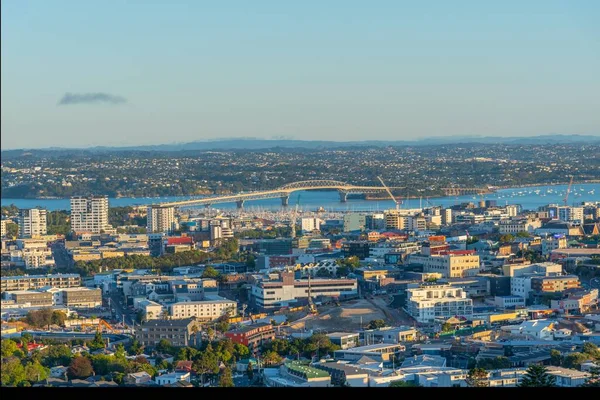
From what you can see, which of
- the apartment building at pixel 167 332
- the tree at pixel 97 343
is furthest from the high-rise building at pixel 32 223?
the tree at pixel 97 343

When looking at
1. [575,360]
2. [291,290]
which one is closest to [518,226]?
[291,290]

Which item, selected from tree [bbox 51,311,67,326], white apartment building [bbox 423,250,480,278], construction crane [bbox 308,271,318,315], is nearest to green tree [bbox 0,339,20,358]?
tree [bbox 51,311,67,326]

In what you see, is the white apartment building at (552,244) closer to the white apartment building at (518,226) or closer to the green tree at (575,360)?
the white apartment building at (518,226)

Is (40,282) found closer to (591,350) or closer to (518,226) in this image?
(591,350)

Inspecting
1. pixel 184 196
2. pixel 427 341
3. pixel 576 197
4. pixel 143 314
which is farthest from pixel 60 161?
pixel 427 341

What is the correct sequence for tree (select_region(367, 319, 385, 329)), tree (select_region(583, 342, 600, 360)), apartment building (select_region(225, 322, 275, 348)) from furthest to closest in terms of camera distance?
tree (select_region(367, 319, 385, 329)) → apartment building (select_region(225, 322, 275, 348)) → tree (select_region(583, 342, 600, 360))

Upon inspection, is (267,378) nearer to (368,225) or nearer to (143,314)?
(143,314)

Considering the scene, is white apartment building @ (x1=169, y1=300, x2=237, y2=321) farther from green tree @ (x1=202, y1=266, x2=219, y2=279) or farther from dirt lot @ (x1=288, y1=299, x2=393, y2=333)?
green tree @ (x1=202, y1=266, x2=219, y2=279)
